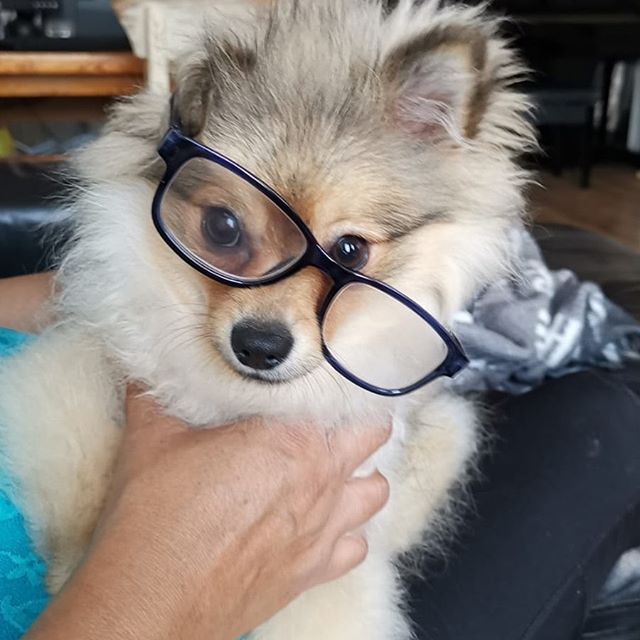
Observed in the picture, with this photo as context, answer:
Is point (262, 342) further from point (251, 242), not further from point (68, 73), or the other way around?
point (68, 73)

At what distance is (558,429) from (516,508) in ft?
0.62

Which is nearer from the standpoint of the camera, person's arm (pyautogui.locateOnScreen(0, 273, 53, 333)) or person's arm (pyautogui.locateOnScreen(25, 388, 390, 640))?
person's arm (pyautogui.locateOnScreen(25, 388, 390, 640))

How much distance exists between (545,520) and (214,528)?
0.64 metres

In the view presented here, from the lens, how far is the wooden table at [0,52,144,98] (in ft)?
10.4

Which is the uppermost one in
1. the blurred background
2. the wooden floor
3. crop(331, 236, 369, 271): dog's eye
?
crop(331, 236, 369, 271): dog's eye

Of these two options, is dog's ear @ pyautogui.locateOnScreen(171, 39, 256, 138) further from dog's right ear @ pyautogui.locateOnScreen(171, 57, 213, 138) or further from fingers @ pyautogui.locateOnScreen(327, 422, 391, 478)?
fingers @ pyautogui.locateOnScreen(327, 422, 391, 478)

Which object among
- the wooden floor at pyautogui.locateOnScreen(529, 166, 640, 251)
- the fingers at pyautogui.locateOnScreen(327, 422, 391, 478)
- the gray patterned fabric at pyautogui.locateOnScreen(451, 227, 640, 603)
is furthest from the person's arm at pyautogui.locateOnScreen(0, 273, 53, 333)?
the wooden floor at pyautogui.locateOnScreen(529, 166, 640, 251)

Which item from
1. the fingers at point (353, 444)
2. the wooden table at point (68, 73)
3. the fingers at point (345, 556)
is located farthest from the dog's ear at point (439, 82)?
the wooden table at point (68, 73)

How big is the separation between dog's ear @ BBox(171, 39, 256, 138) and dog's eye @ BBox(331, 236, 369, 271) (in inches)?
8.6

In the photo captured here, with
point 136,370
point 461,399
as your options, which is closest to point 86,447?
point 136,370

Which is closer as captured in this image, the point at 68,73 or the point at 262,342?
the point at 262,342

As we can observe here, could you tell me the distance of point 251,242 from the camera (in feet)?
3.16

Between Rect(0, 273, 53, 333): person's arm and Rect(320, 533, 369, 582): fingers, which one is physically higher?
Rect(0, 273, 53, 333): person's arm

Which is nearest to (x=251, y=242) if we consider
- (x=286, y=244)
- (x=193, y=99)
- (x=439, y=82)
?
(x=286, y=244)
